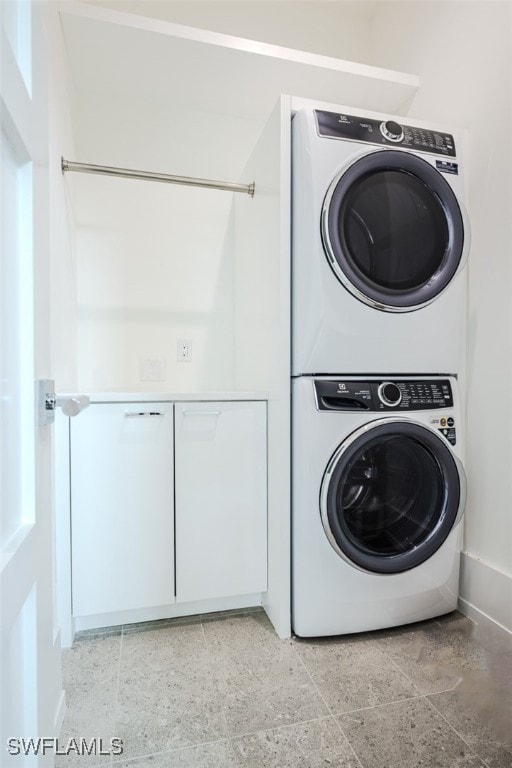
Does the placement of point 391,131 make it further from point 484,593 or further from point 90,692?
point 90,692

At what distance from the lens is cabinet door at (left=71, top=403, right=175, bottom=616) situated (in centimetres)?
138

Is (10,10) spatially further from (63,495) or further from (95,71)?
(95,71)

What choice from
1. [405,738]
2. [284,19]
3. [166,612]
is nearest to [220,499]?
[166,612]

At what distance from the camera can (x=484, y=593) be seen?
1.47 m

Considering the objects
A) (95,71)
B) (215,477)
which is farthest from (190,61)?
(215,477)

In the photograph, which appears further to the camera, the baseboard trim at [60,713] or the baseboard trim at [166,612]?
the baseboard trim at [166,612]

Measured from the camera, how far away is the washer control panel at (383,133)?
133cm

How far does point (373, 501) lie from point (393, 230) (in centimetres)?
92

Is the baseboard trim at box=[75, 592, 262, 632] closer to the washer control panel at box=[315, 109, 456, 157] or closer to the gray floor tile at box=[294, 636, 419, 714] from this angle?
the gray floor tile at box=[294, 636, 419, 714]

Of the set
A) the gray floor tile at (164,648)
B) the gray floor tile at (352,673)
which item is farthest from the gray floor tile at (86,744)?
the gray floor tile at (352,673)

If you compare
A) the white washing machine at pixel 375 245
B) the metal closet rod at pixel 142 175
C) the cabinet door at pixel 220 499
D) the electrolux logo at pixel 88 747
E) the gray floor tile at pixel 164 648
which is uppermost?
the metal closet rod at pixel 142 175

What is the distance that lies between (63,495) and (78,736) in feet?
2.07

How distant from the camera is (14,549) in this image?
0.57m

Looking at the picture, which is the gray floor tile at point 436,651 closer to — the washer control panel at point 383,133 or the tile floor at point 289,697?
the tile floor at point 289,697
